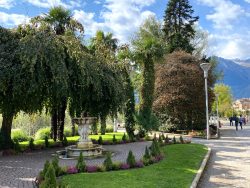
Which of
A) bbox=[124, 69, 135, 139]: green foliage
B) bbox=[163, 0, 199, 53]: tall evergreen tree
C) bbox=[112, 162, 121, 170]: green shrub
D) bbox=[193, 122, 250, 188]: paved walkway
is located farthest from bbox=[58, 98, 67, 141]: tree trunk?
bbox=[163, 0, 199, 53]: tall evergreen tree

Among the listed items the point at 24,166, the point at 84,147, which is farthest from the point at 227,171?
the point at 24,166

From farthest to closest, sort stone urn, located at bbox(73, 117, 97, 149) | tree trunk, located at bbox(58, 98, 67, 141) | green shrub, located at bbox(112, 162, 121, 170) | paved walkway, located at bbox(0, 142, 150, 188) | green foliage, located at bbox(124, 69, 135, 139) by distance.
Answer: green foliage, located at bbox(124, 69, 135, 139)
tree trunk, located at bbox(58, 98, 67, 141)
stone urn, located at bbox(73, 117, 97, 149)
green shrub, located at bbox(112, 162, 121, 170)
paved walkway, located at bbox(0, 142, 150, 188)

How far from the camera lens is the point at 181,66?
117 feet

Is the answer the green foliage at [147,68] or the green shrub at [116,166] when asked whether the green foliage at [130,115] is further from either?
the green shrub at [116,166]

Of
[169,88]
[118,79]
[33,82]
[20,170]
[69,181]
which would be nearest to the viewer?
[69,181]

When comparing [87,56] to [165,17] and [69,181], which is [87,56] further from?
[165,17]

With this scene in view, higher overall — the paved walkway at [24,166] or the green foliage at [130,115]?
the green foliage at [130,115]

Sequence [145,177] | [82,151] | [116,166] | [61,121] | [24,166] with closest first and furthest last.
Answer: [145,177], [116,166], [24,166], [82,151], [61,121]

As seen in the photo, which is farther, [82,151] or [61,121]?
[61,121]

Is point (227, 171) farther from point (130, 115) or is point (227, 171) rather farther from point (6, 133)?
point (130, 115)

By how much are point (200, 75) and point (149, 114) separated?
1092 cm

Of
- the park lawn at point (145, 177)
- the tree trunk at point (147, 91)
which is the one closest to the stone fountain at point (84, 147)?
the park lawn at point (145, 177)

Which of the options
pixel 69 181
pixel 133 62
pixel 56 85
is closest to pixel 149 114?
pixel 133 62

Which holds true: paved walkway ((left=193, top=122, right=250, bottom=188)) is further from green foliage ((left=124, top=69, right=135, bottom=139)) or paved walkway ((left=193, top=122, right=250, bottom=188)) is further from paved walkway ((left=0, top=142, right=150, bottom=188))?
green foliage ((left=124, top=69, right=135, bottom=139))
